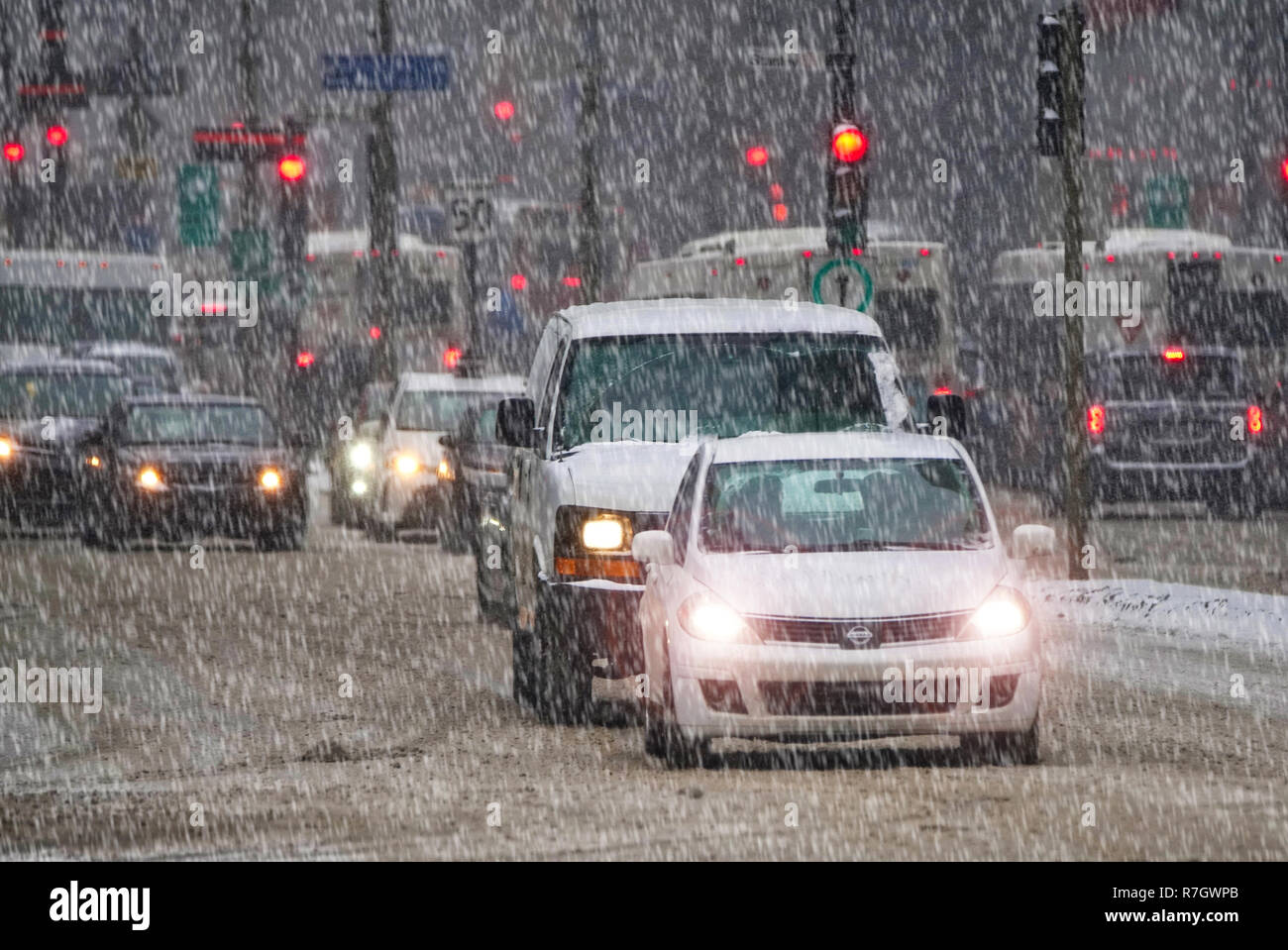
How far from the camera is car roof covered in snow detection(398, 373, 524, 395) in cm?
2517

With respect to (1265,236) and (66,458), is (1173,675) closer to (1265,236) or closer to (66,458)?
(66,458)

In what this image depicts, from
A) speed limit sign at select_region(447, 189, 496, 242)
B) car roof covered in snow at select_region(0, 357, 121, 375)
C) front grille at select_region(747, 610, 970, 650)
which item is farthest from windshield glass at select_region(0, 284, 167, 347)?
front grille at select_region(747, 610, 970, 650)

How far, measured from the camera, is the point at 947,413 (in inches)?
519

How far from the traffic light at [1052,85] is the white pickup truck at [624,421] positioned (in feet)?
17.0

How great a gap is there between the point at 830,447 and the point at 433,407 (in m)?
14.2

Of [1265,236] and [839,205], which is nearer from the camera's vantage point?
[839,205]

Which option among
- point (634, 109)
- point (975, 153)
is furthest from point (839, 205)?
point (634, 109)

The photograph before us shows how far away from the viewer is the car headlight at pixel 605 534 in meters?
11.5

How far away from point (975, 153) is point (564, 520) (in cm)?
4342

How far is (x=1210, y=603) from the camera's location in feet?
50.5

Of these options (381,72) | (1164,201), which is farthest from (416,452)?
(1164,201)

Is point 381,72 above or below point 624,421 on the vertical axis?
above

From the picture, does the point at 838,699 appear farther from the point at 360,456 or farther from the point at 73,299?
the point at 73,299

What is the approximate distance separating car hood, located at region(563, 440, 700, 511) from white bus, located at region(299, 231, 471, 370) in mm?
28605
